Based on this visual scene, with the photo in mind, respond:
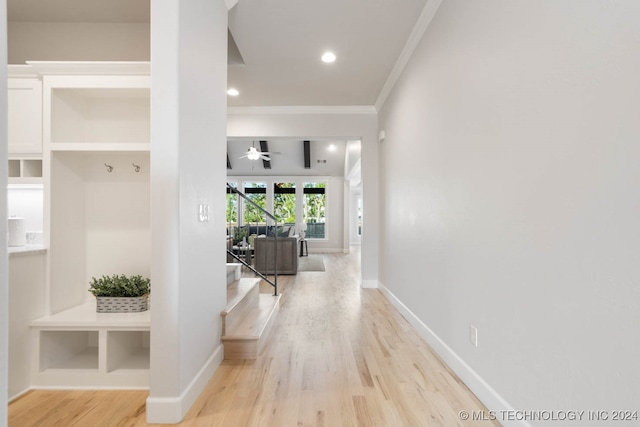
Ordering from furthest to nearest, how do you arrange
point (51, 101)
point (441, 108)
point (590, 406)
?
point (441, 108) → point (51, 101) → point (590, 406)

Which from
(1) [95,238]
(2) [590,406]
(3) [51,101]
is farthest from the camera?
(1) [95,238]

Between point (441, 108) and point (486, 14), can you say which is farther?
point (441, 108)

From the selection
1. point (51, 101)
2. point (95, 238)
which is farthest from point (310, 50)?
point (95, 238)

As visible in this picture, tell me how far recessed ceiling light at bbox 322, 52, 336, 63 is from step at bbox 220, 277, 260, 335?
8.55ft

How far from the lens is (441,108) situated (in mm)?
2631

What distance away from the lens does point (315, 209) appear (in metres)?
11.6

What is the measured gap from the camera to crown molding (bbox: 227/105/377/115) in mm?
5312

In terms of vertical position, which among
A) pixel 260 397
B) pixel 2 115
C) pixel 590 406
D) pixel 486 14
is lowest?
pixel 260 397

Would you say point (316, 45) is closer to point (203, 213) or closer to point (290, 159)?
point (203, 213)

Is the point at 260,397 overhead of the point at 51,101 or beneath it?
A: beneath

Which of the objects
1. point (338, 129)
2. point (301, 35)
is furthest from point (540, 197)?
point (338, 129)

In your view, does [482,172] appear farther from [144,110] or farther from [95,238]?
[95,238]

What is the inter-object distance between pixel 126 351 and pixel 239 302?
3.21 feet

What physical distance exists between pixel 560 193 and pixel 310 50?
2.96 m
